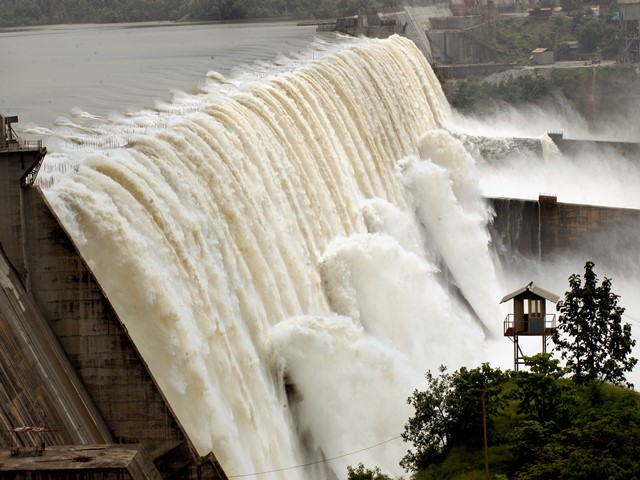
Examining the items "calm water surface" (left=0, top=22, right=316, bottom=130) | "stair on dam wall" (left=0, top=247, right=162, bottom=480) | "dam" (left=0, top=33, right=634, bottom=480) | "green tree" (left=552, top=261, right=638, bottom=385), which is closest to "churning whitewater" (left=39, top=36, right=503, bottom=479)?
"dam" (left=0, top=33, right=634, bottom=480)

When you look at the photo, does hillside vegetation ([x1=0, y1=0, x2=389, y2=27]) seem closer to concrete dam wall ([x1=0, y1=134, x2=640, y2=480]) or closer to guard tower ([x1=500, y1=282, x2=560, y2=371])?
guard tower ([x1=500, y1=282, x2=560, y2=371])

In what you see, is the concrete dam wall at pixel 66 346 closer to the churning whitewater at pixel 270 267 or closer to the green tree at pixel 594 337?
the churning whitewater at pixel 270 267

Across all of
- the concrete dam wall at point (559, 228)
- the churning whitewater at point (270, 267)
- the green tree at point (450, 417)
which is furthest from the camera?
the concrete dam wall at point (559, 228)

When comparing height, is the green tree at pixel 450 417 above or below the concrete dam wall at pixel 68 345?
below

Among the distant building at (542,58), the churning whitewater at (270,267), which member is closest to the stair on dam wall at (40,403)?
the churning whitewater at (270,267)

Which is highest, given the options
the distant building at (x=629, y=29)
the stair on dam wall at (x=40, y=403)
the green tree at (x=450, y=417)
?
the distant building at (x=629, y=29)

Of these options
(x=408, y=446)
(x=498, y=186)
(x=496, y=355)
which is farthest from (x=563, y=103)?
(x=408, y=446)

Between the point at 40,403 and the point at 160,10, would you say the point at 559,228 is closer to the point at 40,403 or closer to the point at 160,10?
the point at 40,403
